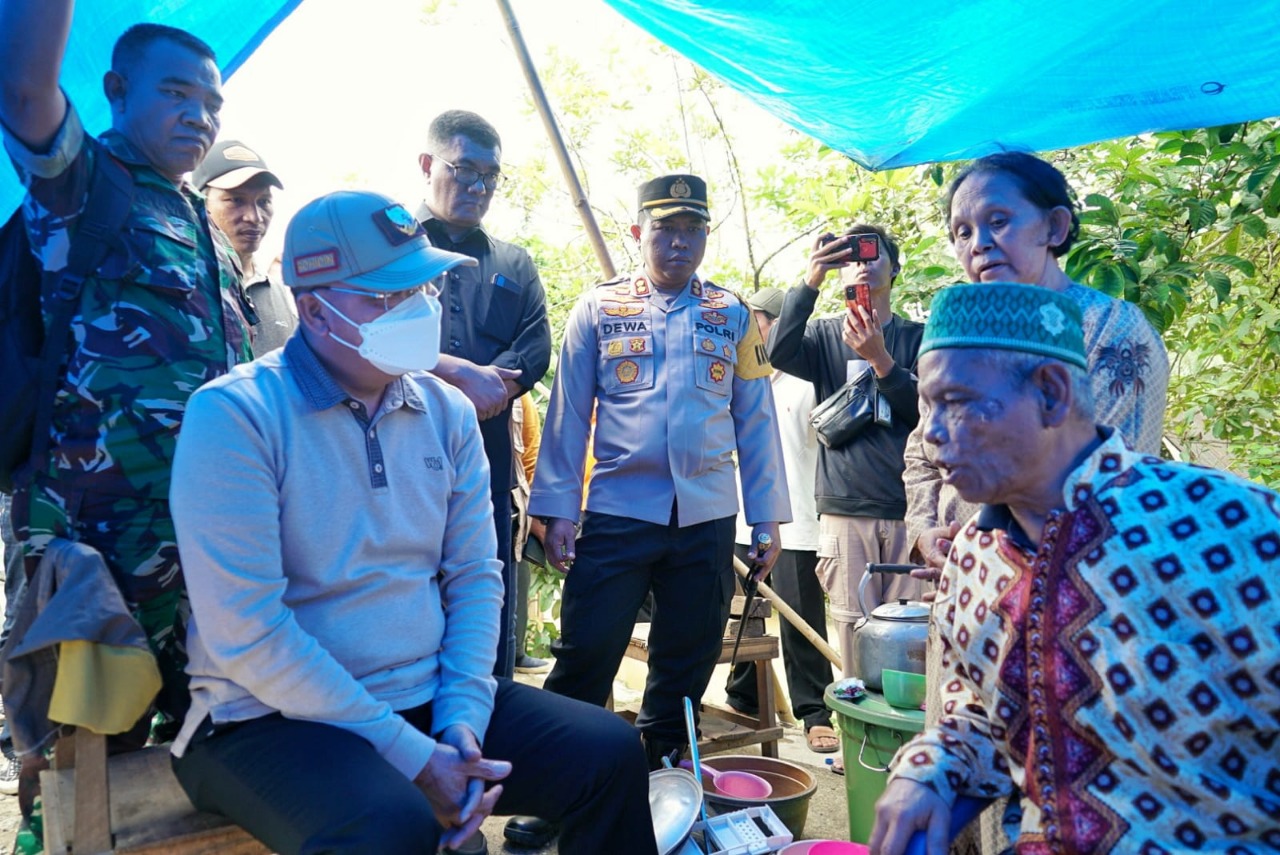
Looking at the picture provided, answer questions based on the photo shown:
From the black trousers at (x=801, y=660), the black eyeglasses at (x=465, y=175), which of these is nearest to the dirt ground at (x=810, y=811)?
the black trousers at (x=801, y=660)

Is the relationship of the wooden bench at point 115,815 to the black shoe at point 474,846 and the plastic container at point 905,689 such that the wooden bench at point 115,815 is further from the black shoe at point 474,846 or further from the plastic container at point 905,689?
the plastic container at point 905,689

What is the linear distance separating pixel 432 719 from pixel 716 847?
1080 millimetres

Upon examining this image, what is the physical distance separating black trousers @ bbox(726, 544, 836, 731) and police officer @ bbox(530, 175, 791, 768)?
109 cm

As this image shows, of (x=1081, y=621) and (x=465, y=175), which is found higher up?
(x=465, y=175)

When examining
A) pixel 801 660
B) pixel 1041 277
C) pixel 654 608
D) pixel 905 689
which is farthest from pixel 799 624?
pixel 1041 277

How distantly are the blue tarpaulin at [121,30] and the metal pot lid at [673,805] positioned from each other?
A: 259 cm

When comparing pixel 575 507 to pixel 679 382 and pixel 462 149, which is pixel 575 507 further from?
pixel 462 149

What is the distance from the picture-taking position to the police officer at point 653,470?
3.68 m

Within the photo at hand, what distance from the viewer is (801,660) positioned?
484cm

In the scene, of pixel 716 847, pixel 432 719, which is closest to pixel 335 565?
pixel 432 719

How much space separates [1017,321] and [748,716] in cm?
335

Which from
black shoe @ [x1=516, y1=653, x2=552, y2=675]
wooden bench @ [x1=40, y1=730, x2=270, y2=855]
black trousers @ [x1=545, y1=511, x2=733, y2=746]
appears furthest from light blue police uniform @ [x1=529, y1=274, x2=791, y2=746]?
black shoe @ [x1=516, y1=653, x2=552, y2=675]

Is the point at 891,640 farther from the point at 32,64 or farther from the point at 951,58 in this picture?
the point at 32,64

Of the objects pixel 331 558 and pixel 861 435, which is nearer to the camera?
pixel 331 558
